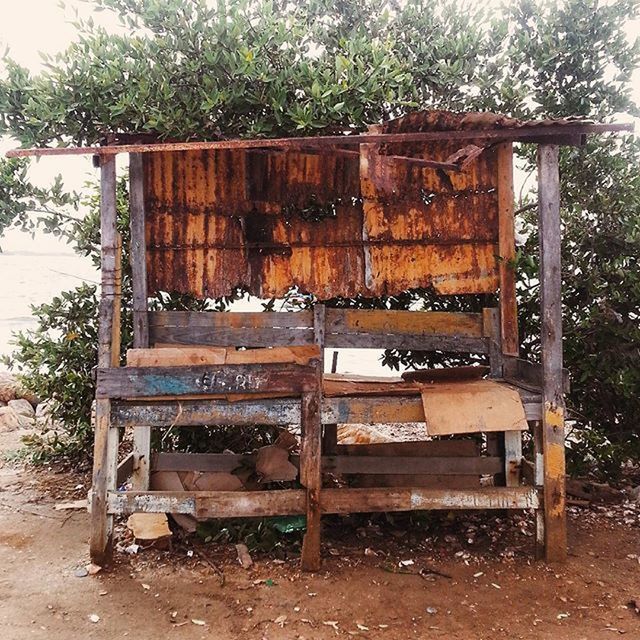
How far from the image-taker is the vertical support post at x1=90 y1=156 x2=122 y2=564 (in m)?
4.54

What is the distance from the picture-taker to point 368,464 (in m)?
5.42

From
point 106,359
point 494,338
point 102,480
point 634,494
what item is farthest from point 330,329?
point 634,494

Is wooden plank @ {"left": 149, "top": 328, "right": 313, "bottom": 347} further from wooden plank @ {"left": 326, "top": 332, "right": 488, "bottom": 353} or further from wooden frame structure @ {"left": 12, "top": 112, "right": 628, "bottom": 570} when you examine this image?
wooden frame structure @ {"left": 12, "top": 112, "right": 628, "bottom": 570}

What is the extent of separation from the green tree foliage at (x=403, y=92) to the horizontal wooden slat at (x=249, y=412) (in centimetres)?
182

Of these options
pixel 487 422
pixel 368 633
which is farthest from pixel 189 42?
pixel 368 633

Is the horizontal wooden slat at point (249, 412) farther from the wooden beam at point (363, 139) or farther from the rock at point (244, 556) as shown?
the wooden beam at point (363, 139)

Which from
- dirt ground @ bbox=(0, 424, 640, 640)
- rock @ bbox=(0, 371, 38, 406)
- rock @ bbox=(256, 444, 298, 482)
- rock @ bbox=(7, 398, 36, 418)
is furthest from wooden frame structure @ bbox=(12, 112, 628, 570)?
rock @ bbox=(0, 371, 38, 406)

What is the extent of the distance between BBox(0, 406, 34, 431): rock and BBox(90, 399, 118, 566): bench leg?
4975 millimetres

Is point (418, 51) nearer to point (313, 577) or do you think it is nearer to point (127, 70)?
point (127, 70)

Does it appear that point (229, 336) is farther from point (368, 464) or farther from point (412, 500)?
point (412, 500)

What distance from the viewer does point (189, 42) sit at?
488 centimetres

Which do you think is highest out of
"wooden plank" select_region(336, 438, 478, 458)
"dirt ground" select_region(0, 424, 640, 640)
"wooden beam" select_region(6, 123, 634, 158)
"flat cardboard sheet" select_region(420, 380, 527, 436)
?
"wooden beam" select_region(6, 123, 634, 158)

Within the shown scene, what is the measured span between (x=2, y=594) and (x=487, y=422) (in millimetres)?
3602

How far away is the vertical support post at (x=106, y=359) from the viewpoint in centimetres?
454
